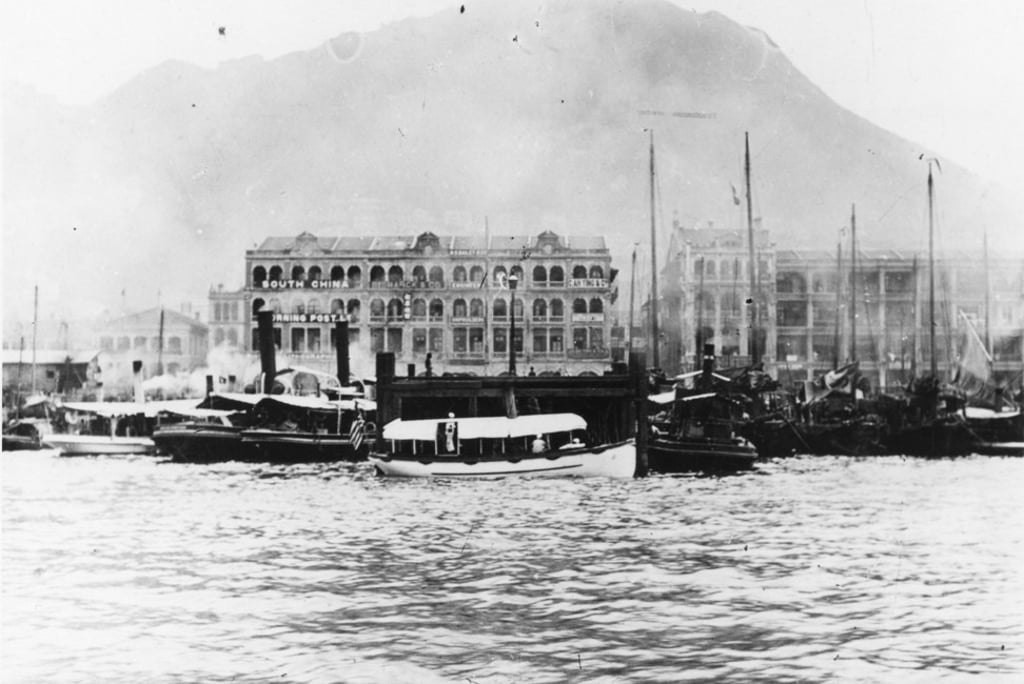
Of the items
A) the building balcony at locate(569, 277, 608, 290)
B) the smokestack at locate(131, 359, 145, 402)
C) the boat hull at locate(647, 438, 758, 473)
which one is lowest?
the boat hull at locate(647, 438, 758, 473)

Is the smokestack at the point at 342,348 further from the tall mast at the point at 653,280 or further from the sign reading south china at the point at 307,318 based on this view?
the tall mast at the point at 653,280

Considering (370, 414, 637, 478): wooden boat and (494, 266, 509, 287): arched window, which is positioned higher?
(494, 266, 509, 287): arched window

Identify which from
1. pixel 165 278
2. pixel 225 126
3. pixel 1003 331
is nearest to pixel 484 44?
pixel 225 126

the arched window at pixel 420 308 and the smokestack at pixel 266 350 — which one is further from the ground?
the arched window at pixel 420 308

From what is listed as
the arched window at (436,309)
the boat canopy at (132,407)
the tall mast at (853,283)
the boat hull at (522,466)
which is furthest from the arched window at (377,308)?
the tall mast at (853,283)

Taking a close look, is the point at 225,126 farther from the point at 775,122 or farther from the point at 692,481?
the point at 692,481

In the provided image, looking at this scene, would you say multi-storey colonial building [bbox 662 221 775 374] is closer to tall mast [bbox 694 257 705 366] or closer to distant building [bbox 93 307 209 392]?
tall mast [bbox 694 257 705 366]

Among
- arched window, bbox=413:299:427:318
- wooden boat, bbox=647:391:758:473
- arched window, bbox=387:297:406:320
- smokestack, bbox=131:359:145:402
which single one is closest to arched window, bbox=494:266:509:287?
arched window, bbox=413:299:427:318
